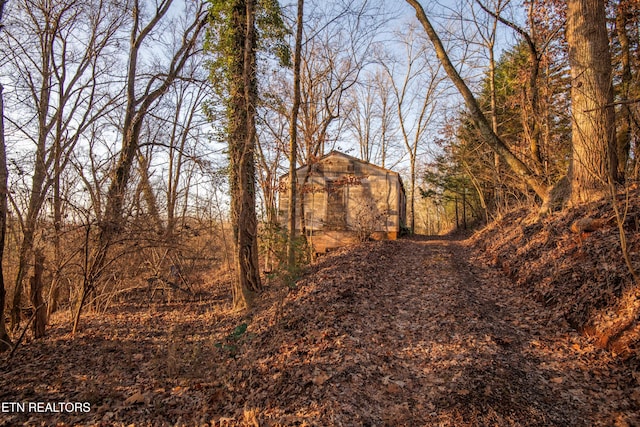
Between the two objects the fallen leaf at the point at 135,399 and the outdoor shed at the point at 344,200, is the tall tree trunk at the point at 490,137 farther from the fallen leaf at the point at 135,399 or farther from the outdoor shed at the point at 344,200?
the fallen leaf at the point at 135,399

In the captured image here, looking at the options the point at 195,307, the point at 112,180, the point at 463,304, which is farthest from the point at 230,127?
the point at 463,304

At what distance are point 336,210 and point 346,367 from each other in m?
12.4

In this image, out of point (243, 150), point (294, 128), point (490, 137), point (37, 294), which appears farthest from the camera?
point (294, 128)

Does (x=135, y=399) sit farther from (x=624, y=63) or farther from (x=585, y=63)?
(x=624, y=63)

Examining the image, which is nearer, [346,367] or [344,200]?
[346,367]

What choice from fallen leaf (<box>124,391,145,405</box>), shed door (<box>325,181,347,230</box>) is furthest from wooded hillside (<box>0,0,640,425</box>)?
shed door (<box>325,181,347,230</box>)

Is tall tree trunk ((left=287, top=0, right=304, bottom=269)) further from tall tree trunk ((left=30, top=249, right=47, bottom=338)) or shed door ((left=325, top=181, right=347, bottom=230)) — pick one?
shed door ((left=325, top=181, right=347, bottom=230))

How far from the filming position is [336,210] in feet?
52.0

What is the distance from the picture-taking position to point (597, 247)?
4.84 meters

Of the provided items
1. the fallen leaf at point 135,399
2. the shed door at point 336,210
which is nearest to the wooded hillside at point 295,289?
the fallen leaf at point 135,399

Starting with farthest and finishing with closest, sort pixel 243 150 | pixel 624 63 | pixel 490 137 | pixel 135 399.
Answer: pixel 624 63, pixel 490 137, pixel 243 150, pixel 135 399

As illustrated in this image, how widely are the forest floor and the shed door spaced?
360 inches

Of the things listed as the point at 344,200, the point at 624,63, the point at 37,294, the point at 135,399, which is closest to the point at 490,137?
the point at 624,63

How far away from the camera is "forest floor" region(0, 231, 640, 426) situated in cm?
292
